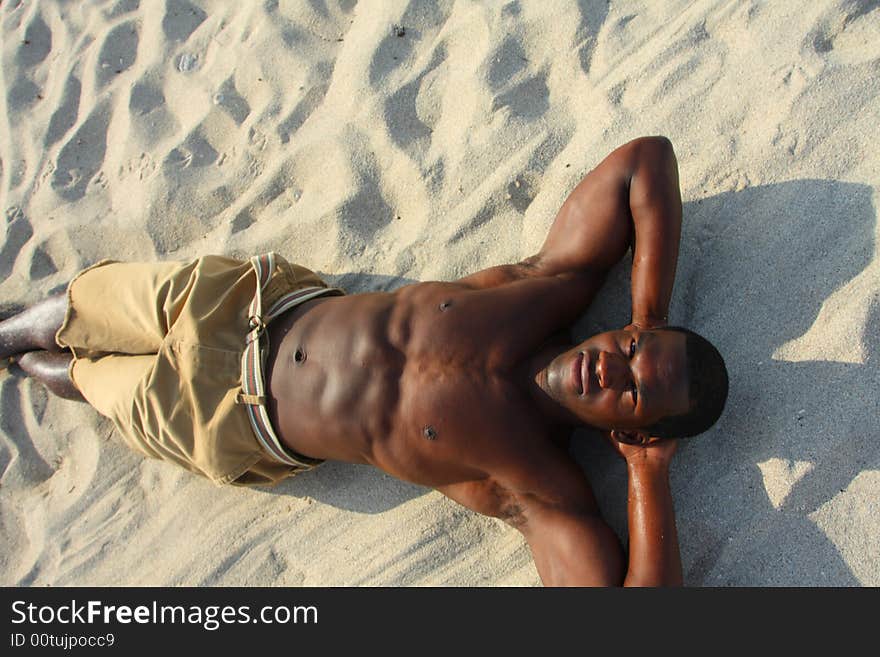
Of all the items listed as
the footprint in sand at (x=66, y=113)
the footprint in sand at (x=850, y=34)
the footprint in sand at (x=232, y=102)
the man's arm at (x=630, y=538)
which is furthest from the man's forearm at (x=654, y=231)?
the footprint in sand at (x=66, y=113)

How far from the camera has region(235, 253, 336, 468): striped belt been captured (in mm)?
2312

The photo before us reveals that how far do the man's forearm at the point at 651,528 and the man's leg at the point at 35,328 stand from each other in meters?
2.35

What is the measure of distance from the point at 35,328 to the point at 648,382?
97.4 inches

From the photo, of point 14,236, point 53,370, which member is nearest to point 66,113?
point 14,236

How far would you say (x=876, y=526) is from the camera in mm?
2104

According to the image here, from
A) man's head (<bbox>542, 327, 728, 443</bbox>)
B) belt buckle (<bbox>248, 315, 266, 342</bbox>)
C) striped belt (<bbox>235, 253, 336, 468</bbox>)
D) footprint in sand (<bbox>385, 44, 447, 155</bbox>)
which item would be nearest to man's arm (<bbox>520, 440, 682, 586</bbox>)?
man's head (<bbox>542, 327, 728, 443</bbox>)

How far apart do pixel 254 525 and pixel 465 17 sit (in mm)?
2422

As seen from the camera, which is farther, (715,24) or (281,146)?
(281,146)

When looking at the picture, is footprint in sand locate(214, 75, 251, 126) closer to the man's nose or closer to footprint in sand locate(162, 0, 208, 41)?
footprint in sand locate(162, 0, 208, 41)

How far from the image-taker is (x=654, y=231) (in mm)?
2207

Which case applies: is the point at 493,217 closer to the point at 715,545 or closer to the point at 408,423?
the point at 408,423

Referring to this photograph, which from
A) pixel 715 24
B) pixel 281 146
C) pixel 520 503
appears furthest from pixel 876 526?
pixel 281 146

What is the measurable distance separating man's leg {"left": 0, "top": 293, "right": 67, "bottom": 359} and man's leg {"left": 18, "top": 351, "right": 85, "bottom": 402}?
3 centimetres

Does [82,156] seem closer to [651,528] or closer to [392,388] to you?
[392,388]
